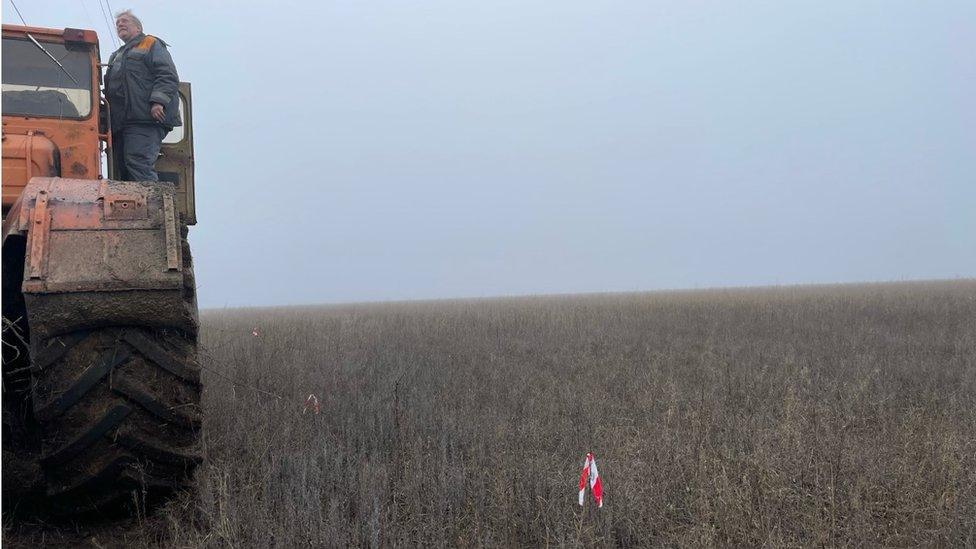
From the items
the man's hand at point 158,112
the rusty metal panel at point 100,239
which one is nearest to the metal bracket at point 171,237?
the rusty metal panel at point 100,239

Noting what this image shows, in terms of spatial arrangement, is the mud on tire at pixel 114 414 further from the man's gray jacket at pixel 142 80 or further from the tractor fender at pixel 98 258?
the man's gray jacket at pixel 142 80

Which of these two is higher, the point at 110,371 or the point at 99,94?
the point at 99,94

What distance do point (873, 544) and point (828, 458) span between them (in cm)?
84

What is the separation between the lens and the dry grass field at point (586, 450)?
275 centimetres

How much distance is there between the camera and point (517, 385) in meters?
5.99

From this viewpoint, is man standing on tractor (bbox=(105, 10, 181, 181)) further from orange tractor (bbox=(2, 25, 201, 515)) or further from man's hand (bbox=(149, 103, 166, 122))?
orange tractor (bbox=(2, 25, 201, 515))

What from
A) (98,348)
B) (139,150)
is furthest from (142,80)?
(98,348)

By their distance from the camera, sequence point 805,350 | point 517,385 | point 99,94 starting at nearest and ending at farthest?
point 99,94 < point 517,385 < point 805,350

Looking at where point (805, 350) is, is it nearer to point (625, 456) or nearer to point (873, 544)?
point (625, 456)

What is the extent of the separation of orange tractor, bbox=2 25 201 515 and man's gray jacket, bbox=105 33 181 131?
4.19 ft

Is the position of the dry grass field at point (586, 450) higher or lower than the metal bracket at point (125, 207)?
lower

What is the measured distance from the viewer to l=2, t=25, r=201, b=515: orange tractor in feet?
7.93

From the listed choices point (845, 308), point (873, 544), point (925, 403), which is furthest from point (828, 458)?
point (845, 308)

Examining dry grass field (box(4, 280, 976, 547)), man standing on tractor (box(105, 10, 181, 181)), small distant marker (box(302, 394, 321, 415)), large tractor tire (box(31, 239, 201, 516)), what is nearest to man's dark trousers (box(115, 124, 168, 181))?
man standing on tractor (box(105, 10, 181, 181))
